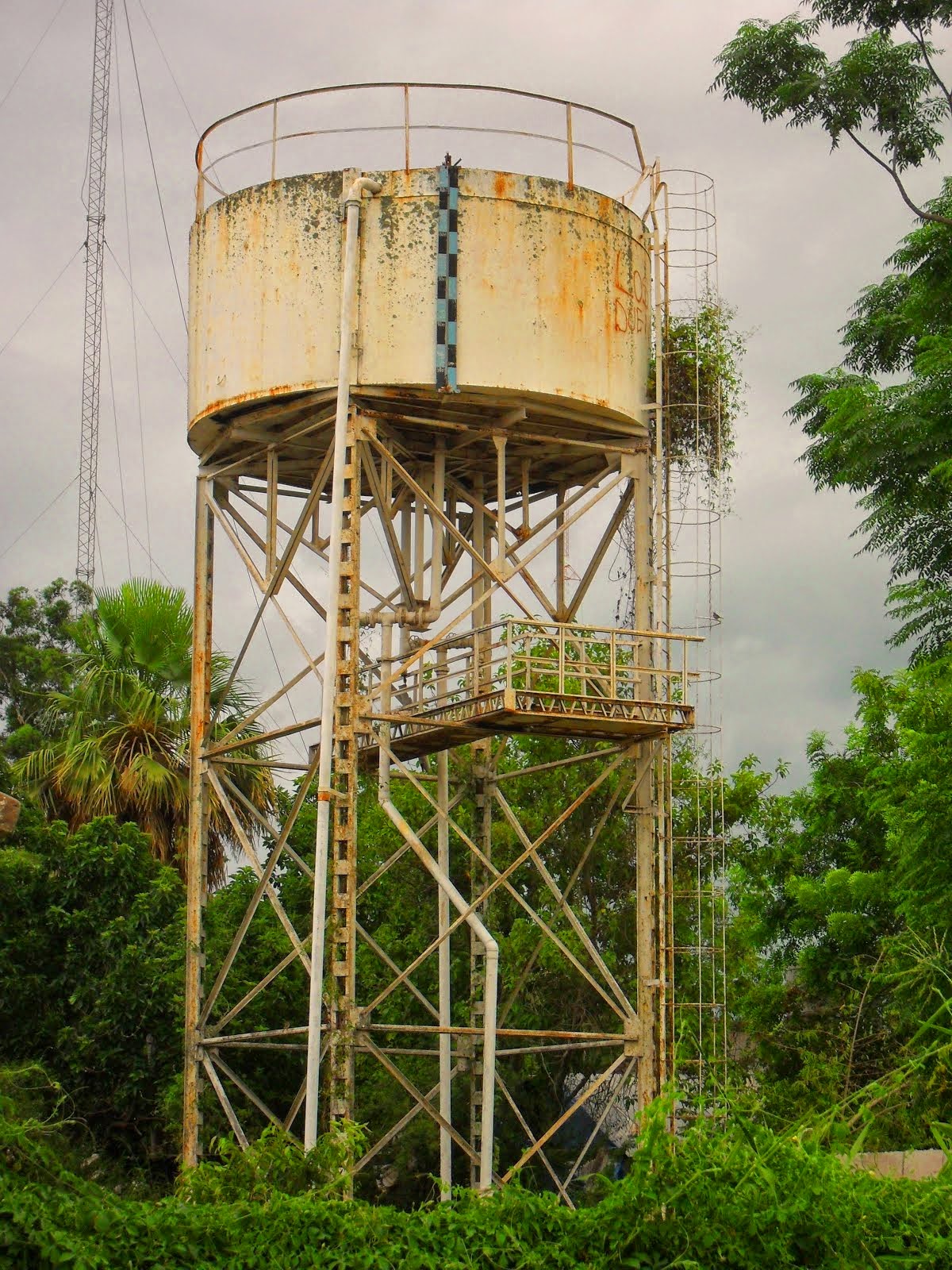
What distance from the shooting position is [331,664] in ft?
77.8

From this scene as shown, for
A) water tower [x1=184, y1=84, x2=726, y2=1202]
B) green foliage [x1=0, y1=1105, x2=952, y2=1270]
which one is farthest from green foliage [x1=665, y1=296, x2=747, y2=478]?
green foliage [x1=0, y1=1105, x2=952, y2=1270]

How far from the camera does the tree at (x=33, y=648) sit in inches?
1759

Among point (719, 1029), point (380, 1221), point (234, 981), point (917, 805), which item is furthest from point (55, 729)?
point (380, 1221)

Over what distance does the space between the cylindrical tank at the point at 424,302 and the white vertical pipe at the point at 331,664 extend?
24cm

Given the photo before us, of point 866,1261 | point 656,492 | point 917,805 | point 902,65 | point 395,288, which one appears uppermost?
point 902,65

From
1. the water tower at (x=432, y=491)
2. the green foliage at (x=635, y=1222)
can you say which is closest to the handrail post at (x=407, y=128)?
the water tower at (x=432, y=491)

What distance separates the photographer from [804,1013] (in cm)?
3272

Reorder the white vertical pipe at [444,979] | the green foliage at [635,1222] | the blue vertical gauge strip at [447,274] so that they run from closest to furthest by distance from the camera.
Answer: the green foliage at [635,1222] < the blue vertical gauge strip at [447,274] < the white vertical pipe at [444,979]

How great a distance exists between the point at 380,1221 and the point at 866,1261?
318 centimetres

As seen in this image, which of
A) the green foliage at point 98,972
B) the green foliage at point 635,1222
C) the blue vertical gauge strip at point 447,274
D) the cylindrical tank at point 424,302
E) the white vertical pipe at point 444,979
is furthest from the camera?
the green foliage at point 98,972

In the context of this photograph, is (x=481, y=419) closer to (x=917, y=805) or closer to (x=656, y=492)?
(x=656, y=492)

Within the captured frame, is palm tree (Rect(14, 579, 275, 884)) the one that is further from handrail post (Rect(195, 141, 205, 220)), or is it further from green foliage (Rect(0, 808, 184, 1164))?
handrail post (Rect(195, 141, 205, 220))

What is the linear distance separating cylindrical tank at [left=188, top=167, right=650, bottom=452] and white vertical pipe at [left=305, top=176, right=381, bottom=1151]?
9.3 inches

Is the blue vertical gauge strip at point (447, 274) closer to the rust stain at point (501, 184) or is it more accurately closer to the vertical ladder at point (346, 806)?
the rust stain at point (501, 184)
